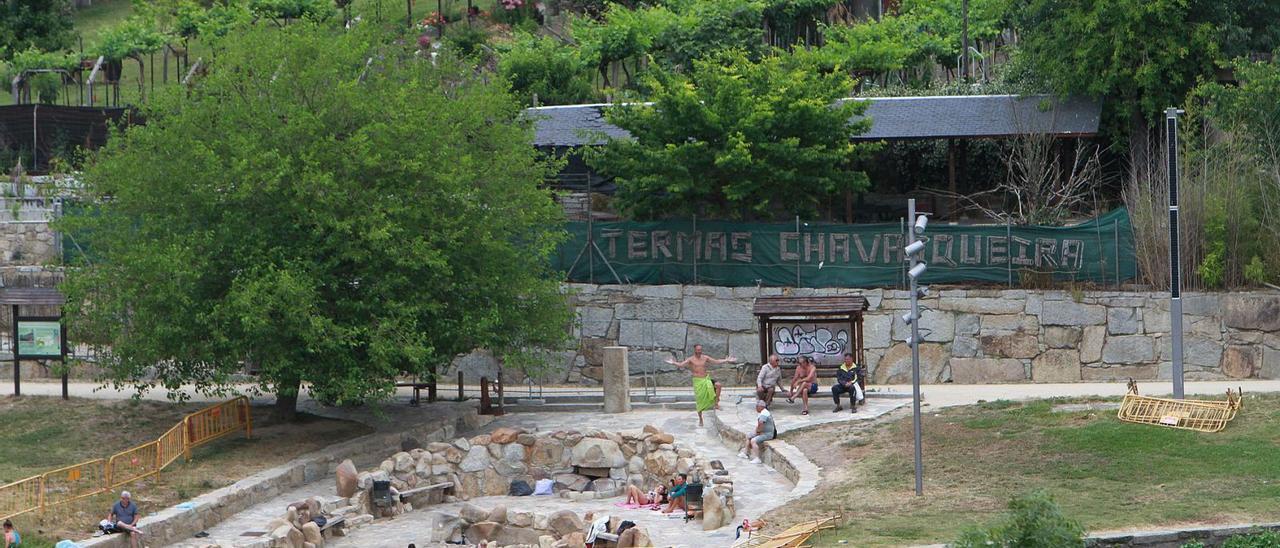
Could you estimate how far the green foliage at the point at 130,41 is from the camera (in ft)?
194

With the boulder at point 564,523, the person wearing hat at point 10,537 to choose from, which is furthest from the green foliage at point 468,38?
the person wearing hat at point 10,537

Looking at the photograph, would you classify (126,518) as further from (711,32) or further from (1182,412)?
(711,32)

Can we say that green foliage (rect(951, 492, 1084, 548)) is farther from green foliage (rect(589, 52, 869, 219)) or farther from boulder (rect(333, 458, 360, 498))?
green foliage (rect(589, 52, 869, 219))

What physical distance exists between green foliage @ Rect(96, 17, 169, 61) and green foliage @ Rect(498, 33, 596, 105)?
55.6 feet

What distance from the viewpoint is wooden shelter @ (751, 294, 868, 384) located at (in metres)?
28.4

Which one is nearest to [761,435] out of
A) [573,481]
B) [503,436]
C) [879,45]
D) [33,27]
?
[573,481]

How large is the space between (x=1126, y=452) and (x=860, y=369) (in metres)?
6.99

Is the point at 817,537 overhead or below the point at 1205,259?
below

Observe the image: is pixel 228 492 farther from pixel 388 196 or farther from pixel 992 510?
pixel 992 510

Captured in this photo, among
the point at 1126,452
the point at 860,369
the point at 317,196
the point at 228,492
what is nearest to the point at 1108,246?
the point at 860,369

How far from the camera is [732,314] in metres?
32.7

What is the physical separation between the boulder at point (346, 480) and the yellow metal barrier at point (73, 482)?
3.39 meters

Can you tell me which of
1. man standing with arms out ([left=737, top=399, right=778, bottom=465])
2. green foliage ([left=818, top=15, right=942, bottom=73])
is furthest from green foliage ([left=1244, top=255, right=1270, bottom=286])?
green foliage ([left=818, top=15, right=942, bottom=73])

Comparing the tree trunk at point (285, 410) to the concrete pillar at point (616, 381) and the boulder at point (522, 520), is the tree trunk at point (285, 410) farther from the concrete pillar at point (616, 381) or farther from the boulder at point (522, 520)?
the boulder at point (522, 520)
